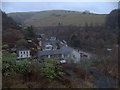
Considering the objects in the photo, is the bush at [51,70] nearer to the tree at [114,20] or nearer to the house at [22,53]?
the house at [22,53]

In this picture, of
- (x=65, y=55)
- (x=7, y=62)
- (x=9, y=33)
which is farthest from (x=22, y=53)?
(x=65, y=55)

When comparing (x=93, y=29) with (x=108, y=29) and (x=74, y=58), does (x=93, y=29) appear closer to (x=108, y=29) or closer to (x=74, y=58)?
(x=108, y=29)

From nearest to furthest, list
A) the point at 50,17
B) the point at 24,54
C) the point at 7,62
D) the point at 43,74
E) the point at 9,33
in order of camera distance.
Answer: the point at 43,74, the point at 7,62, the point at 24,54, the point at 9,33, the point at 50,17

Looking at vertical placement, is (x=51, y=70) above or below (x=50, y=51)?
below

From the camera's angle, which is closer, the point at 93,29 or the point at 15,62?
the point at 93,29

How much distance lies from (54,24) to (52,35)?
33 centimetres

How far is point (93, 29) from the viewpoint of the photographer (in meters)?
1.51

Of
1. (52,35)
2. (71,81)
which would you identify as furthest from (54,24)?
(71,81)

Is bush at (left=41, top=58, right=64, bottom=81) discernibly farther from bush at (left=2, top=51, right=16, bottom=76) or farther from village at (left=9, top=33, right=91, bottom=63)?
bush at (left=2, top=51, right=16, bottom=76)

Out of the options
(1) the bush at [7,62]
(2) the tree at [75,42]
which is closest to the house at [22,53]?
(1) the bush at [7,62]

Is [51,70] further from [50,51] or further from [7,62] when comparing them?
[7,62]

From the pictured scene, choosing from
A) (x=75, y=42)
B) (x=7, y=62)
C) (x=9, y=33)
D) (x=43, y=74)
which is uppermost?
(x=9, y=33)

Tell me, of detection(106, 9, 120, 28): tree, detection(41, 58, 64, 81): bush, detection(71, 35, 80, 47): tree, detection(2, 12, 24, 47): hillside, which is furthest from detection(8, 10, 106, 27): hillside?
detection(41, 58, 64, 81): bush

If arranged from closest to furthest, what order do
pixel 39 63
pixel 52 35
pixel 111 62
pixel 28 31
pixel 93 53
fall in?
pixel 111 62
pixel 93 53
pixel 39 63
pixel 52 35
pixel 28 31
